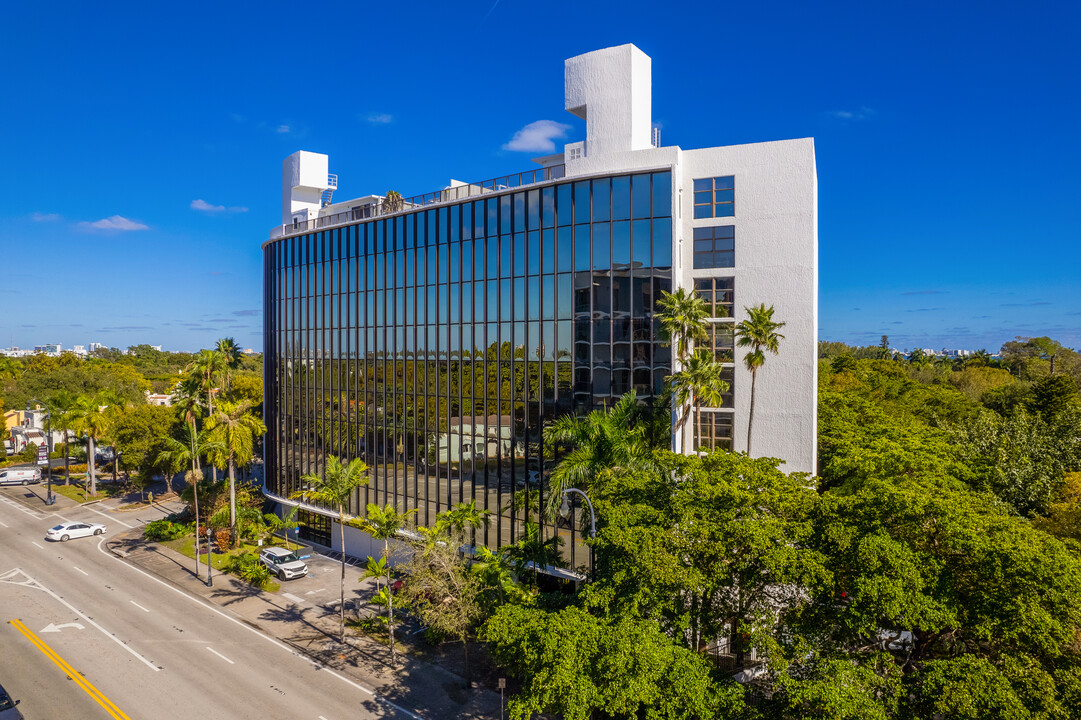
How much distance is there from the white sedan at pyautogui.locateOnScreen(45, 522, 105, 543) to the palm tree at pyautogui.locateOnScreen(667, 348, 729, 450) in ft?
152

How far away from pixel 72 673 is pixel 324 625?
1061cm

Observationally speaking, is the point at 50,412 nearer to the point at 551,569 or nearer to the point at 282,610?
the point at 282,610

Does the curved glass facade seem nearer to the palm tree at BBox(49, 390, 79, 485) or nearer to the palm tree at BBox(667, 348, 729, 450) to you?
the palm tree at BBox(667, 348, 729, 450)

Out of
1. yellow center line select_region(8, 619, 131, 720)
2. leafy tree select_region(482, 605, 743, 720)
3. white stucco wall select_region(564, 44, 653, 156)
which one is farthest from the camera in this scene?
white stucco wall select_region(564, 44, 653, 156)

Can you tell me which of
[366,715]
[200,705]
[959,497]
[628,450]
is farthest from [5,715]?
[959,497]

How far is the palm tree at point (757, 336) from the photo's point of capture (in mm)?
28141

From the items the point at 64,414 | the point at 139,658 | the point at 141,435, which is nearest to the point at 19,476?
the point at 64,414

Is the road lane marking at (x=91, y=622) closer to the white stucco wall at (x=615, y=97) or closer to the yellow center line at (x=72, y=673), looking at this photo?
the yellow center line at (x=72, y=673)

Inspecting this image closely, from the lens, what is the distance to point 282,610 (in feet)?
110

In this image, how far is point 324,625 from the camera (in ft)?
104

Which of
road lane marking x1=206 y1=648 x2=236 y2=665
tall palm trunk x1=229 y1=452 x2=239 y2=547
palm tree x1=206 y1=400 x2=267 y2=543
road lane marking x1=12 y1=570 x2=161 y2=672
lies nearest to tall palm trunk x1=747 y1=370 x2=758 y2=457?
road lane marking x1=206 y1=648 x2=236 y2=665

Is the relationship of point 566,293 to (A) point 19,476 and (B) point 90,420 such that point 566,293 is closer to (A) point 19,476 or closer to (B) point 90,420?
(B) point 90,420

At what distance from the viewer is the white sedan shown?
147 ft

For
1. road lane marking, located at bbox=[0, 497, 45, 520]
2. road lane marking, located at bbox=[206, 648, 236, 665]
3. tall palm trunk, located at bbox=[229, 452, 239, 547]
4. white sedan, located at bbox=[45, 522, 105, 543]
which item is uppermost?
tall palm trunk, located at bbox=[229, 452, 239, 547]
